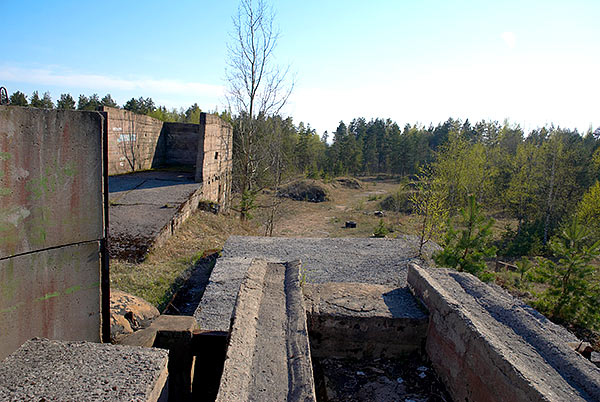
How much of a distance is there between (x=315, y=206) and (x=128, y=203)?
18.4 metres

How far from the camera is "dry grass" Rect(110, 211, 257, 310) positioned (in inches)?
203

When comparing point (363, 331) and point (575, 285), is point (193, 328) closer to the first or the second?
point (363, 331)

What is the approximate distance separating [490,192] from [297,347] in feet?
78.2

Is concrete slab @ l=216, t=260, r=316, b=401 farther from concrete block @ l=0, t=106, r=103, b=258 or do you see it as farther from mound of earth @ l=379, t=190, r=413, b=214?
mound of earth @ l=379, t=190, r=413, b=214

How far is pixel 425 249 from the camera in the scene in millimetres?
8336

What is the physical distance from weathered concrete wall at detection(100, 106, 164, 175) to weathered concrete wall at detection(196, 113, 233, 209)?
226 cm

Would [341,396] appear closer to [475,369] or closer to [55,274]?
[475,369]

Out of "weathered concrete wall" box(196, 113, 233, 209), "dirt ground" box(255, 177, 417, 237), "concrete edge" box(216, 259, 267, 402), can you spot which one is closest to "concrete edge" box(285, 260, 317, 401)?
"concrete edge" box(216, 259, 267, 402)

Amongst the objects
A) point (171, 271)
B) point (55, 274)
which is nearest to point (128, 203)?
point (171, 271)

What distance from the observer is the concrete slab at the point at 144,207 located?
20.8 ft

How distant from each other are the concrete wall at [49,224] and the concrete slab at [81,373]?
1.20 feet

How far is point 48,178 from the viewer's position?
2268mm

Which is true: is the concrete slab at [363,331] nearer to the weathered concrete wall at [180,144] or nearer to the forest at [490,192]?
the forest at [490,192]

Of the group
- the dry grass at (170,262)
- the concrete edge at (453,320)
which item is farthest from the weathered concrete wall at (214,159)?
the concrete edge at (453,320)
